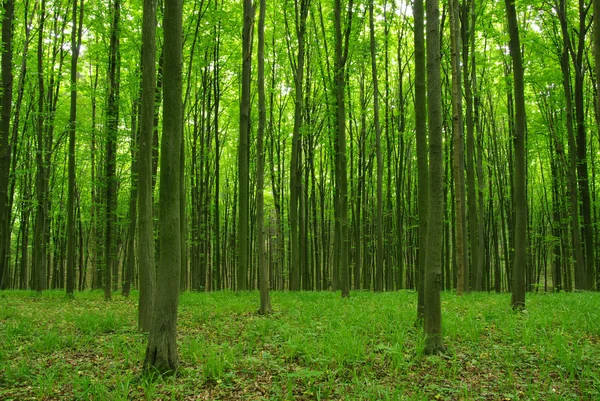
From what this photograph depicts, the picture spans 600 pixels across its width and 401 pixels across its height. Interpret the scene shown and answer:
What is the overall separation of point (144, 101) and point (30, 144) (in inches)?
741

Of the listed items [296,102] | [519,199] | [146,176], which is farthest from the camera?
[296,102]

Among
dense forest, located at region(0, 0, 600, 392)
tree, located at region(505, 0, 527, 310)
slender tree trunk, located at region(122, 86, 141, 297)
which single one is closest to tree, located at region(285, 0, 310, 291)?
dense forest, located at region(0, 0, 600, 392)

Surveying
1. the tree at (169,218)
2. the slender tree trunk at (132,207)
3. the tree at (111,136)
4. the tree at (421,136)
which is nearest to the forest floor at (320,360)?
the tree at (169,218)

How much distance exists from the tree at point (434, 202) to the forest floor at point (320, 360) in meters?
0.35

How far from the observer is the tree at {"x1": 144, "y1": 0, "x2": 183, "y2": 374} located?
429cm

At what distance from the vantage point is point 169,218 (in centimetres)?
438

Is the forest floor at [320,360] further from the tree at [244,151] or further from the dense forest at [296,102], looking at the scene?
the tree at [244,151]

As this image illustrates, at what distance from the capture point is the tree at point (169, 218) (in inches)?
169

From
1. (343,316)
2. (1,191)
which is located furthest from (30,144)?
(343,316)

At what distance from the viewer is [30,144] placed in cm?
2038

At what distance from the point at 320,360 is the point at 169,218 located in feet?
7.89

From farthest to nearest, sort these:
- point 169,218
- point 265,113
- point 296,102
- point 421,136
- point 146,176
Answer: point 296,102
point 265,113
point 146,176
point 421,136
point 169,218

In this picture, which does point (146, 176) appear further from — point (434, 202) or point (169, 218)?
point (434, 202)

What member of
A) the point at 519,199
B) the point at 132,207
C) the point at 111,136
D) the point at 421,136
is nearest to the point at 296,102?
the point at 111,136
